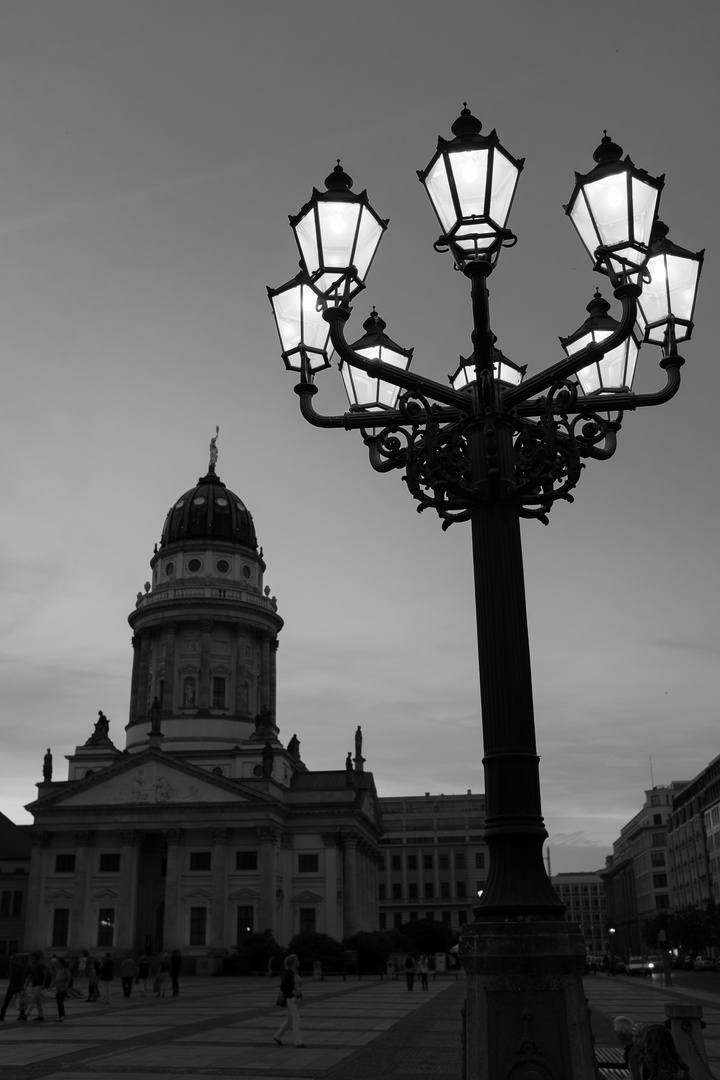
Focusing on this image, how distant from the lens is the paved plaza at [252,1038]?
17.8 metres

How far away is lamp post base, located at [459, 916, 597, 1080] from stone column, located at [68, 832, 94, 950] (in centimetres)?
7441

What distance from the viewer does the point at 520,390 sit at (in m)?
9.15

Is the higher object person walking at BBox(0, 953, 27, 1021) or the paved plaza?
person walking at BBox(0, 953, 27, 1021)

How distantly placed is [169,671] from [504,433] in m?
80.3

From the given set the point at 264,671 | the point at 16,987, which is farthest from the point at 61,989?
the point at 264,671

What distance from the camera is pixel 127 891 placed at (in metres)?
74.8

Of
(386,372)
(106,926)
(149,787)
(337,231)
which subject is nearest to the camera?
(337,231)

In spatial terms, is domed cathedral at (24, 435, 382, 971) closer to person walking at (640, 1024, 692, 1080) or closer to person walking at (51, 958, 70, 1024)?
person walking at (51, 958, 70, 1024)

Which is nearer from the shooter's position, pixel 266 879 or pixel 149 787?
pixel 266 879

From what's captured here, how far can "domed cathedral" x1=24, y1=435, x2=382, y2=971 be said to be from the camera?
74.4 metres

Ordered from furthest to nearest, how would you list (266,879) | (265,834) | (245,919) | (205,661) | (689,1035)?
(205,661)
(265,834)
(245,919)
(266,879)
(689,1035)

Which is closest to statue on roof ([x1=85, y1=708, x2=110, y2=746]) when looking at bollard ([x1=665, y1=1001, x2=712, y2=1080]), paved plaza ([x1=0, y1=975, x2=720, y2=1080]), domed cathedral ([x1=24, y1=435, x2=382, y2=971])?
domed cathedral ([x1=24, y1=435, x2=382, y2=971])

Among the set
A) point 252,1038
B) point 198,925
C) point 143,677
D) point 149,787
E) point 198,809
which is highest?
point 143,677

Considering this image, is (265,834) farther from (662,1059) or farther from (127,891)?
(662,1059)
